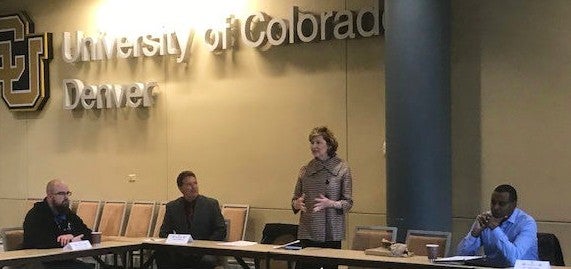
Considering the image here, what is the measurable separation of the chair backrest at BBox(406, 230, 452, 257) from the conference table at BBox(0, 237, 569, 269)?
1.19 feet

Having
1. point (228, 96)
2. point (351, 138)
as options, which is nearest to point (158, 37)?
point (228, 96)

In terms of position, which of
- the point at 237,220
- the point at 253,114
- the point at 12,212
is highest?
the point at 253,114

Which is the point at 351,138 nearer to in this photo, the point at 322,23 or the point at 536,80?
the point at 322,23

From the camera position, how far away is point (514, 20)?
7.74 meters

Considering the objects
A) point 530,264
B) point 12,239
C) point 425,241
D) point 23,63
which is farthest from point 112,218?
point 530,264

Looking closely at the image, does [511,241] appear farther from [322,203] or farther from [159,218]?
[159,218]

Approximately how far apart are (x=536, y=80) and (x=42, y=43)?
20.8ft

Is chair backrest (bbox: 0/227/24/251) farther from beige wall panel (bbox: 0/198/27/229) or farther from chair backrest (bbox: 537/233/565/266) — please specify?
chair backrest (bbox: 537/233/565/266)

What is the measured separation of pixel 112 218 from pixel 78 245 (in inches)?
129

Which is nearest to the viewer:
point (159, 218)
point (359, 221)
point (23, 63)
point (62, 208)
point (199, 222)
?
point (62, 208)

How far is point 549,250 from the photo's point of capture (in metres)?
6.10

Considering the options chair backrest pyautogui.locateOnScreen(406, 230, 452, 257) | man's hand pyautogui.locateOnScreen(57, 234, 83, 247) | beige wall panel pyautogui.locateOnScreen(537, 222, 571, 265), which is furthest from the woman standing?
beige wall panel pyautogui.locateOnScreen(537, 222, 571, 265)

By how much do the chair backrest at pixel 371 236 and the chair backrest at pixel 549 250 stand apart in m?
1.12

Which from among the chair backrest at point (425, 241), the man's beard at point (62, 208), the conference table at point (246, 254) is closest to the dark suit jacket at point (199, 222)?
the conference table at point (246, 254)
